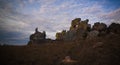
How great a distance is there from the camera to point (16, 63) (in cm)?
2306

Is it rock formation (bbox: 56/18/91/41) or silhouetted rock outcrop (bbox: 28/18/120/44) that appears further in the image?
rock formation (bbox: 56/18/91/41)

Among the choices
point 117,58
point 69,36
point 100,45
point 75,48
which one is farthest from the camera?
point 69,36

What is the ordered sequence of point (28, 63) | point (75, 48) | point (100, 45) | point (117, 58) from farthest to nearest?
point (75, 48)
point (100, 45)
point (28, 63)
point (117, 58)

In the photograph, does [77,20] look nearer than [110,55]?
No

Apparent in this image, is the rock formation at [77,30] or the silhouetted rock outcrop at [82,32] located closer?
the silhouetted rock outcrop at [82,32]

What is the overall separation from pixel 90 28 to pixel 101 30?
27.9ft

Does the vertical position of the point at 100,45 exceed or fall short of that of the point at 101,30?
it falls short

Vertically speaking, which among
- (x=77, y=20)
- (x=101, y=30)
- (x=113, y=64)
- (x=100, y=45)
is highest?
(x=77, y=20)

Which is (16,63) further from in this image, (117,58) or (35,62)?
(117,58)

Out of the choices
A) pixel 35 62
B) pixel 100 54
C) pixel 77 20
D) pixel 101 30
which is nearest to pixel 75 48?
pixel 100 54

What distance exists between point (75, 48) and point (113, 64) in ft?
41.7

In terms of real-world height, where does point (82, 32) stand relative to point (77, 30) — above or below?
below

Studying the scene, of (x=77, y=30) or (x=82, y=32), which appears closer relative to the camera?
(x=82, y=32)

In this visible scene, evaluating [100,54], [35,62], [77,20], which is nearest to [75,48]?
[100,54]
